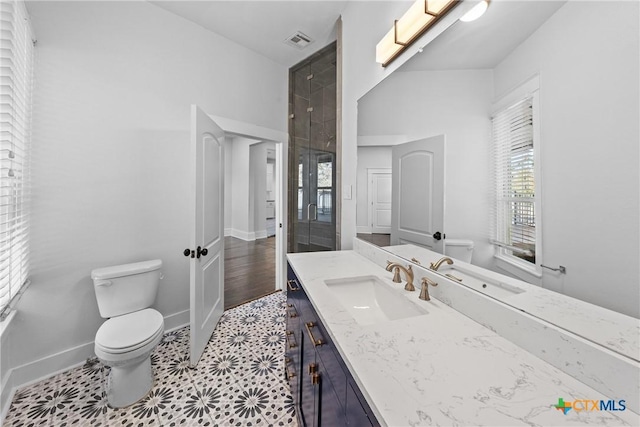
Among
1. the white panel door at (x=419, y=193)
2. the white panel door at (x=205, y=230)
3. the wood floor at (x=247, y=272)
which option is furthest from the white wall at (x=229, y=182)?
the white panel door at (x=419, y=193)

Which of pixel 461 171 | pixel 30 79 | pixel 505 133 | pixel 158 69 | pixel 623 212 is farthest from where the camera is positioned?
pixel 158 69

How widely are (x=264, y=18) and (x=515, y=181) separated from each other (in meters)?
2.48

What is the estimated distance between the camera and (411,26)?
3.97 ft

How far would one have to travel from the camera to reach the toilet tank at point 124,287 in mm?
1689

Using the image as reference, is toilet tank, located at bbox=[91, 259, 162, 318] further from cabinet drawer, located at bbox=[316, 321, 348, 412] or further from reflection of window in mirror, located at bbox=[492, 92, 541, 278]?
reflection of window in mirror, located at bbox=[492, 92, 541, 278]

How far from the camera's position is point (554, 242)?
0.63m

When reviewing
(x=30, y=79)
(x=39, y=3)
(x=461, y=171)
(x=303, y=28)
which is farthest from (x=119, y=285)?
(x=303, y=28)

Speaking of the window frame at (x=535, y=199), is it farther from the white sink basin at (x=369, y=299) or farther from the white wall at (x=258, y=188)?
the white wall at (x=258, y=188)

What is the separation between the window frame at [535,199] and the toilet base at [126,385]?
201 centimetres

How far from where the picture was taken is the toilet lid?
4.53ft

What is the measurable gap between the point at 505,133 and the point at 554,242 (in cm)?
34

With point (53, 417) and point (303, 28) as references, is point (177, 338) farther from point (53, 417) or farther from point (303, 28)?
point (303, 28)

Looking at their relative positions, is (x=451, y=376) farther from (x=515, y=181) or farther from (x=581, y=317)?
(x=515, y=181)

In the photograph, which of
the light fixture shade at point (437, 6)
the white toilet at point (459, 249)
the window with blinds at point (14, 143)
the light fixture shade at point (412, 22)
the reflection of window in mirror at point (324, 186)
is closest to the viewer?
the white toilet at point (459, 249)
